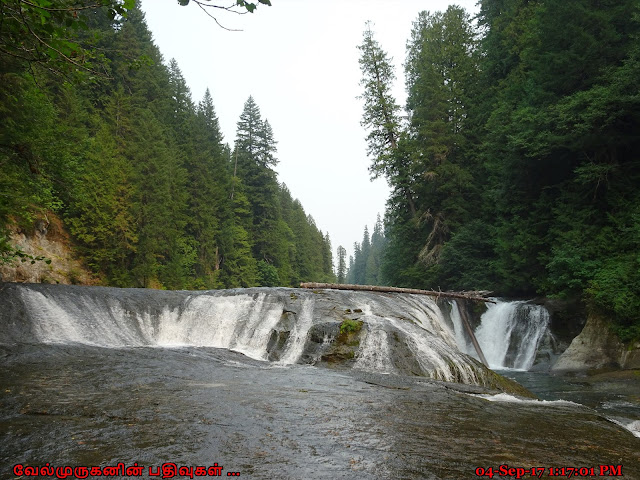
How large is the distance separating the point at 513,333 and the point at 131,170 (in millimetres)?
19542

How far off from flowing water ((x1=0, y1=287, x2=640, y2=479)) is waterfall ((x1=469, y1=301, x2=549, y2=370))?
22.0 feet

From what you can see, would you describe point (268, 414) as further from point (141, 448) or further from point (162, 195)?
point (162, 195)

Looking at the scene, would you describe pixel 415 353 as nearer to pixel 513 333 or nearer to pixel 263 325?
pixel 263 325

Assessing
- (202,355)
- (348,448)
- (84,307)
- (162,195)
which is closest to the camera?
(348,448)


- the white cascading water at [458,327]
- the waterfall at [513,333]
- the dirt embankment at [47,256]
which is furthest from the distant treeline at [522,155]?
the dirt embankment at [47,256]

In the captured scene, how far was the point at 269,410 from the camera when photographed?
4.74 metres

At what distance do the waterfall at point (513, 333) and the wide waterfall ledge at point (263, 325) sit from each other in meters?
3.59

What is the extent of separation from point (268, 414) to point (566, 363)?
1171 cm

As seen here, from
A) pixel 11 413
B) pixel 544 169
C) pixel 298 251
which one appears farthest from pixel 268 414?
pixel 298 251

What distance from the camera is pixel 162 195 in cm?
2253

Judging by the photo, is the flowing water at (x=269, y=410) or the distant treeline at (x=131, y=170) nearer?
the flowing water at (x=269, y=410)

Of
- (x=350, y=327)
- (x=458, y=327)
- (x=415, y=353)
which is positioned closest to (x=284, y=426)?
(x=415, y=353)

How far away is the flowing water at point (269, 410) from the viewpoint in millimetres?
3197

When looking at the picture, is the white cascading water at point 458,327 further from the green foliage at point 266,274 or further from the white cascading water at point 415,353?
the green foliage at point 266,274
